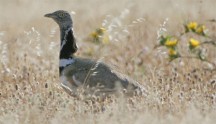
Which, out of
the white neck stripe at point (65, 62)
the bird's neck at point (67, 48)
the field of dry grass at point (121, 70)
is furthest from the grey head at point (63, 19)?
the white neck stripe at point (65, 62)

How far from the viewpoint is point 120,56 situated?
11.3 metres

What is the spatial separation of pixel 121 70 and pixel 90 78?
0.64 m

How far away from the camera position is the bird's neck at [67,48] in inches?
343

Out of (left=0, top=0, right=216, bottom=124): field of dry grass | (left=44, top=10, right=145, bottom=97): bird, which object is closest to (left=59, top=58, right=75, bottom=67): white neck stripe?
(left=44, top=10, right=145, bottom=97): bird

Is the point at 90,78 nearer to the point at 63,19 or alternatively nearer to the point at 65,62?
the point at 65,62

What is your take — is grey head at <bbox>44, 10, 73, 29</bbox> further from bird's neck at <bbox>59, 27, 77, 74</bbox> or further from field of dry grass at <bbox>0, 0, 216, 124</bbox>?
field of dry grass at <bbox>0, 0, 216, 124</bbox>

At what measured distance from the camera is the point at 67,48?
8836 mm

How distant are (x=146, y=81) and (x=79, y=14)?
636cm

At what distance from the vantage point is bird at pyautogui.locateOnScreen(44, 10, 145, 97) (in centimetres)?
820

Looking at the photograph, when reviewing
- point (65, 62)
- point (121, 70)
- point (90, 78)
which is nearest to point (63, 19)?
point (65, 62)

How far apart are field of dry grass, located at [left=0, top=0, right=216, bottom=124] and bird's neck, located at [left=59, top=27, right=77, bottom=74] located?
0.16 metres

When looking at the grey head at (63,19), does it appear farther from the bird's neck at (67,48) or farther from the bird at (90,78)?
the bird at (90,78)

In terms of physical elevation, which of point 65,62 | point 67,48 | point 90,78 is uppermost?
point 67,48

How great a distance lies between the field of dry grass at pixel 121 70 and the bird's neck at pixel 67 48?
16 centimetres
